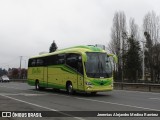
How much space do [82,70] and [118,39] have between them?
5691 centimetres

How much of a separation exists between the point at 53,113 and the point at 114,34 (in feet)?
219

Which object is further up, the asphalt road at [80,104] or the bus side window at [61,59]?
the bus side window at [61,59]

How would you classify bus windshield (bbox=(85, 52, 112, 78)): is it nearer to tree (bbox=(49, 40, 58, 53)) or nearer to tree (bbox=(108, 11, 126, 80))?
tree (bbox=(108, 11, 126, 80))

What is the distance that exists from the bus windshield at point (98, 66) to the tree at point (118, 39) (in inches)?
2162

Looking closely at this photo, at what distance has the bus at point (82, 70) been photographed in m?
24.1

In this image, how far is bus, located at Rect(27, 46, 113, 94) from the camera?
2408cm

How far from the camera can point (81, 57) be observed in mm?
24469

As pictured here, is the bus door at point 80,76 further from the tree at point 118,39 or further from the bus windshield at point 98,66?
the tree at point 118,39

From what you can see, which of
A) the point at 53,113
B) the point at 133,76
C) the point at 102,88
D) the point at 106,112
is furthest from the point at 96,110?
the point at 133,76

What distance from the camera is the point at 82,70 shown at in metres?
24.2

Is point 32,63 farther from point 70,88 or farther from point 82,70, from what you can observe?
point 82,70

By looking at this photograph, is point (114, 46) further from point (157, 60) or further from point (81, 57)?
point (81, 57)

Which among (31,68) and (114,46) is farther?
(114,46)

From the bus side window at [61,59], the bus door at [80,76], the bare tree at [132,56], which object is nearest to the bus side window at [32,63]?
the bus side window at [61,59]
